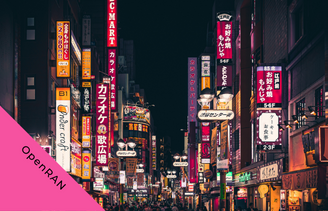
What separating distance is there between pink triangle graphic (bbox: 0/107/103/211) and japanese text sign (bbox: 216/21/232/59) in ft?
95.6

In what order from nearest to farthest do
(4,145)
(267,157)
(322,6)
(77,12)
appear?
(4,145) < (322,6) < (267,157) < (77,12)

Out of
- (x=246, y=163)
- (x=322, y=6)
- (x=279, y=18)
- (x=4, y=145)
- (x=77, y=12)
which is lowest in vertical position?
(x=246, y=163)

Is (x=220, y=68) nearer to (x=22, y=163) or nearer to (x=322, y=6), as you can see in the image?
(x=322, y=6)

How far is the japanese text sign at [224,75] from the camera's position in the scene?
107 ft

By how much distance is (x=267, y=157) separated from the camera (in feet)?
76.1

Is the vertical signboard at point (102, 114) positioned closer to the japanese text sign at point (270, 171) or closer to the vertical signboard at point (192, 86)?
the japanese text sign at point (270, 171)

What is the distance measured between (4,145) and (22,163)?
18 cm

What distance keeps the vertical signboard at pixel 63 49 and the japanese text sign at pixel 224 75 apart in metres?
14.9

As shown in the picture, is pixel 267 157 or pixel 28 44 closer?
pixel 28 44

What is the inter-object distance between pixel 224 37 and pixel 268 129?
14.4m

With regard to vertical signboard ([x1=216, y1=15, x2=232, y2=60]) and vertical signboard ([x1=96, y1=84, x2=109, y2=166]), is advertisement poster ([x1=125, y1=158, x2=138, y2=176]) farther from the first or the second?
vertical signboard ([x1=216, y1=15, x2=232, y2=60])

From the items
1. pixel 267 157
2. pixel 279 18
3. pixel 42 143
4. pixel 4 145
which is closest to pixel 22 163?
pixel 4 145

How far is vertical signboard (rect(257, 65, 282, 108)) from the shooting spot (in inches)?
720

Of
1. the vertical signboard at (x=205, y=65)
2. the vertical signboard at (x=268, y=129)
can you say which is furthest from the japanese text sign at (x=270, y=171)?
the vertical signboard at (x=205, y=65)
